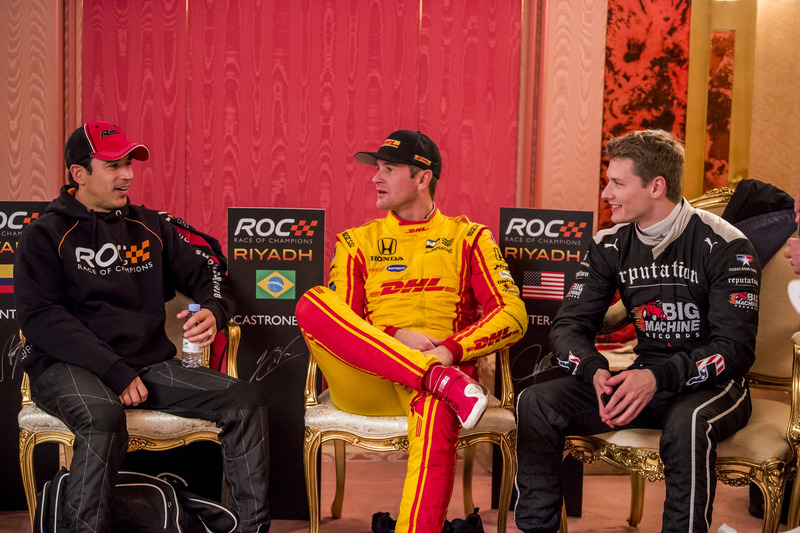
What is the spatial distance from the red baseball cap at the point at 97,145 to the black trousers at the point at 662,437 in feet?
5.41

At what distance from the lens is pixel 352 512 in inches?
123

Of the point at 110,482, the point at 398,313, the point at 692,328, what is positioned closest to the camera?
the point at 110,482

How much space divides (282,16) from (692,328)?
2572mm

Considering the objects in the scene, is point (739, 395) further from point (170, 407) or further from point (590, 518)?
point (170, 407)

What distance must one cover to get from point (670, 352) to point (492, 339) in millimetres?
587

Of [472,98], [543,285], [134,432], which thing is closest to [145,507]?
[134,432]

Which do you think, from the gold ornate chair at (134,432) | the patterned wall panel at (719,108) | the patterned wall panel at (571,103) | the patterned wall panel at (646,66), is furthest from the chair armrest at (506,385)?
the patterned wall panel at (719,108)

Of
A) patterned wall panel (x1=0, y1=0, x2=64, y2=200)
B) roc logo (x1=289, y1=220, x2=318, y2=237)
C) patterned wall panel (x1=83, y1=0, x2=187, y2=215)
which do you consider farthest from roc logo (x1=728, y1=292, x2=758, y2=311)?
patterned wall panel (x1=0, y1=0, x2=64, y2=200)

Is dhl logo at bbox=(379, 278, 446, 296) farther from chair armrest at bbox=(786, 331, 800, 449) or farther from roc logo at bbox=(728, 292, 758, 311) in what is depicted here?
chair armrest at bbox=(786, 331, 800, 449)

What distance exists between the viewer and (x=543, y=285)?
304cm

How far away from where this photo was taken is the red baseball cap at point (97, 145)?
8.97 ft

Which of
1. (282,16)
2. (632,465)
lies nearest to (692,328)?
(632,465)

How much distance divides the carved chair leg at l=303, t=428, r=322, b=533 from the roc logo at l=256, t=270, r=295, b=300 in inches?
23.1

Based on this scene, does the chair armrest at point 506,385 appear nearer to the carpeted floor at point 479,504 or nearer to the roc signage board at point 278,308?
the carpeted floor at point 479,504
